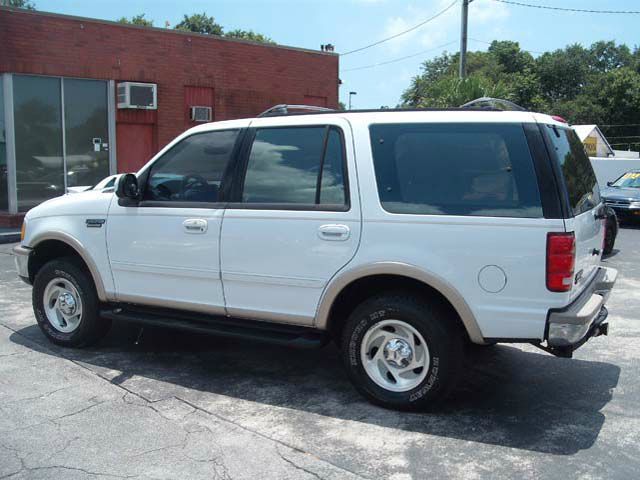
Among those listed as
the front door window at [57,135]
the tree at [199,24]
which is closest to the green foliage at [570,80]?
the tree at [199,24]

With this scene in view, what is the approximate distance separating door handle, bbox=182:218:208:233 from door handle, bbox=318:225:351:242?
3.17 feet

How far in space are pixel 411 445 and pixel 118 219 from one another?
2.95 meters

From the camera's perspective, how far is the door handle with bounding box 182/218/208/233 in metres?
5.07

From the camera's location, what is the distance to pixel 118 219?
5.54 meters

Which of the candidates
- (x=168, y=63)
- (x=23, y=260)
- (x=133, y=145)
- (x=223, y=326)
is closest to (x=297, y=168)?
(x=223, y=326)

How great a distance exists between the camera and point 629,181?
18.2 meters

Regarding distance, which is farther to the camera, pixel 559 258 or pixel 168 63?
pixel 168 63

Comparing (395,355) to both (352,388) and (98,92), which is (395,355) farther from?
(98,92)

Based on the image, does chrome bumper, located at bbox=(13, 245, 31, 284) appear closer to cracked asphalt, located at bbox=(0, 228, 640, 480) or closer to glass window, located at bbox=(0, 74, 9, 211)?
cracked asphalt, located at bbox=(0, 228, 640, 480)

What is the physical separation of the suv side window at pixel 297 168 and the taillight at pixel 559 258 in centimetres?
136

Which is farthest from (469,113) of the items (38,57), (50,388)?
(38,57)

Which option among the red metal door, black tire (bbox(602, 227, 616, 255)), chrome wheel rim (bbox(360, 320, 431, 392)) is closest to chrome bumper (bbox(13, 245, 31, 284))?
chrome wheel rim (bbox(360, 320, 431, 392))

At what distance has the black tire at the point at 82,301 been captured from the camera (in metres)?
5.84

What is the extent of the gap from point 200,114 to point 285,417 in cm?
1414
